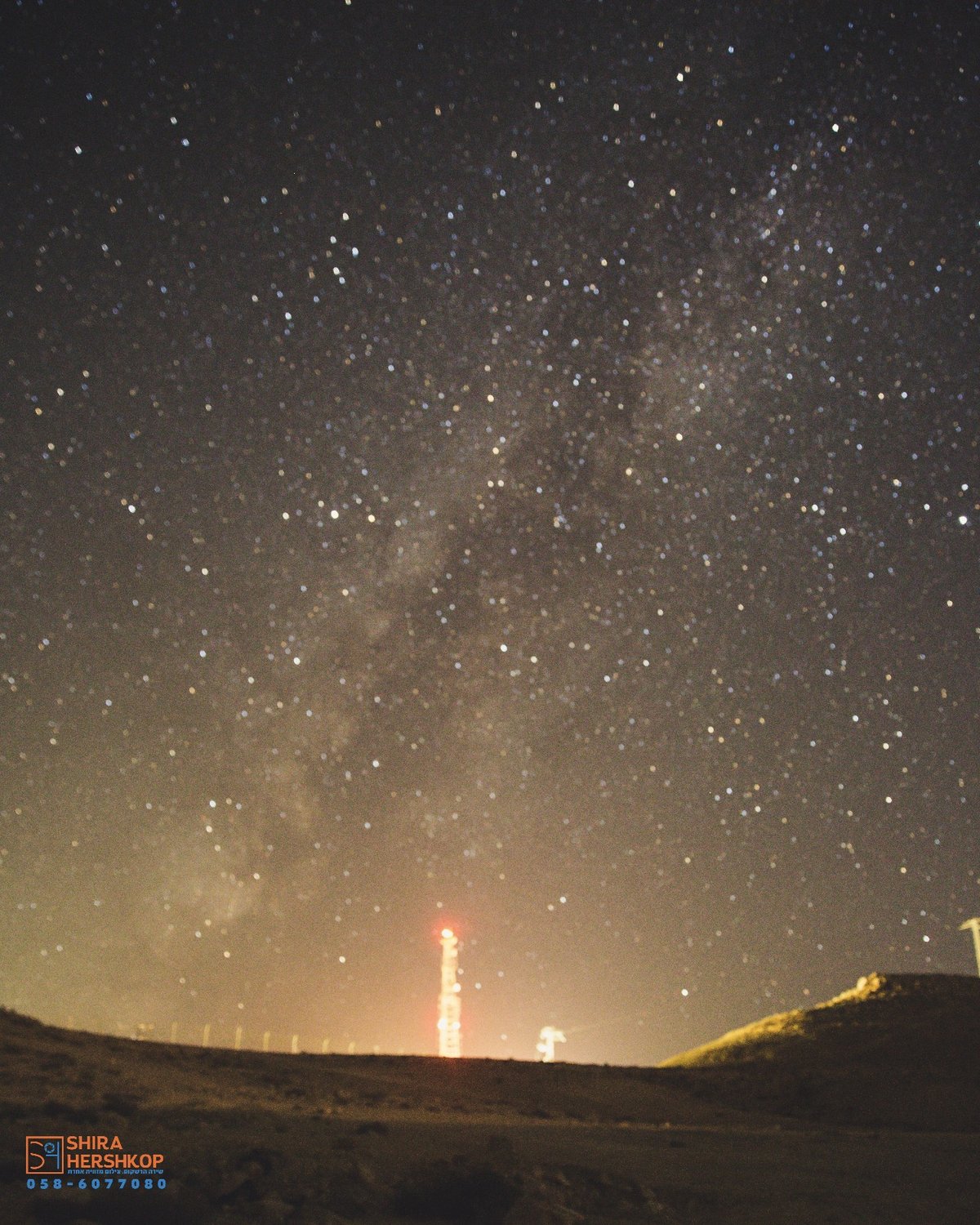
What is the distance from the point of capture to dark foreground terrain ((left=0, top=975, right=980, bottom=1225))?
6.41 metres

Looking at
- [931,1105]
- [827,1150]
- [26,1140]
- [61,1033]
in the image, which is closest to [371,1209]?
[26,1140]

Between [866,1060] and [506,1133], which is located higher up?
[506,1133]

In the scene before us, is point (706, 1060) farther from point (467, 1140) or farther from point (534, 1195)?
point (534, 1195)

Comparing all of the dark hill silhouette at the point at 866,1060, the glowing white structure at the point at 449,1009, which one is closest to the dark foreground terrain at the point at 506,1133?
the dark hill silhouette at the point at 866,1060

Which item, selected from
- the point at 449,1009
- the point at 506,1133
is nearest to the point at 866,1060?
the point at 506,1133

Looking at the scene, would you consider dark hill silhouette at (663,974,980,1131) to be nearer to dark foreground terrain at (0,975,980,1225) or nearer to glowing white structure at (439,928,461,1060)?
dark foreground terrain at (0,975,980,1225)

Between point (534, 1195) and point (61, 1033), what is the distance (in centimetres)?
1498

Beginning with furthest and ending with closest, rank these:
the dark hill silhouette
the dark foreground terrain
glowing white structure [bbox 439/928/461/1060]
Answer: glowing white structure [bbox 439/928/461/1060], the dark hill silhouette, the dark foreground terrain

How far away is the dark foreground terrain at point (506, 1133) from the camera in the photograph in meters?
6.41

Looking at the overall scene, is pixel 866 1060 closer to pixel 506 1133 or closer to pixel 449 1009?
pixel 506 1133

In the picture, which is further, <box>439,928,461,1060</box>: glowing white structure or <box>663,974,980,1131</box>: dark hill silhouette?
<box>439,928,461,1060</box>: glowing white structure

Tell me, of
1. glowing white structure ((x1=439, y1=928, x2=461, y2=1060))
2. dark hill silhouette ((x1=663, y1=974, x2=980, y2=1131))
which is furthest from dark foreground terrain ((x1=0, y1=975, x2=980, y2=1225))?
glowing white structure ((x1=439, y1=928, x2=461, y2=1060))

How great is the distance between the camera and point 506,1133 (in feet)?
35.9

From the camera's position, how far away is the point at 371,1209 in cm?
639
